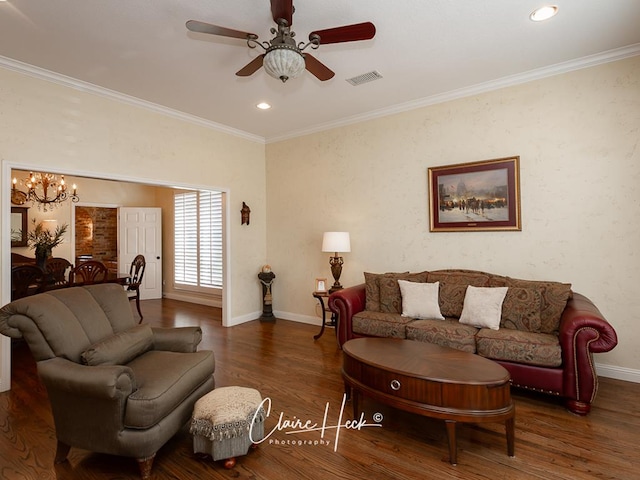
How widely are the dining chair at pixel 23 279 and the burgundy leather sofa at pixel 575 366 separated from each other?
16.6 ft

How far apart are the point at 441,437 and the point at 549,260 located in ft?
7.51

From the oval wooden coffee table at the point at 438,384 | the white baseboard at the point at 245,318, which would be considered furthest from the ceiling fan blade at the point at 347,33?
the white baseboard at the point at 245,318

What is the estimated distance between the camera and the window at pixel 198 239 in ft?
22.3

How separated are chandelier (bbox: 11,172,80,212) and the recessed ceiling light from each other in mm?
7861

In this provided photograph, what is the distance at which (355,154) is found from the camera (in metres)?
4.88

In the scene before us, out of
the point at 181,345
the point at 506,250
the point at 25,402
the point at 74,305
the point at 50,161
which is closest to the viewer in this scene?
the point at 74,305

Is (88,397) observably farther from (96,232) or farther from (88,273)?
(96,232)

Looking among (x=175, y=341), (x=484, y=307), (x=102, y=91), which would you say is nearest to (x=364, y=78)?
(x=484, y=307)

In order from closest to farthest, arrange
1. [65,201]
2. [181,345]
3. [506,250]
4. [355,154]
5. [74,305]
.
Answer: [74,305]
[181,345]
[506,250]
[355,154]
[65,201]

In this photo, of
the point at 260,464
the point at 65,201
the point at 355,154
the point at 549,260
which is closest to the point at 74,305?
the point at 260,464

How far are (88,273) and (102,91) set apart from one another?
255 centimetres

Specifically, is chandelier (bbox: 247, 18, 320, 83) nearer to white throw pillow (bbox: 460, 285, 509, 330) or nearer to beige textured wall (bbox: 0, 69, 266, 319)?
beige textured wall (bbox: 0, 69, 266, 319)

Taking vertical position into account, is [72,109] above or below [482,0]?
below

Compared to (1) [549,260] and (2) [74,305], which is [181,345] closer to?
(2) [74,305]
